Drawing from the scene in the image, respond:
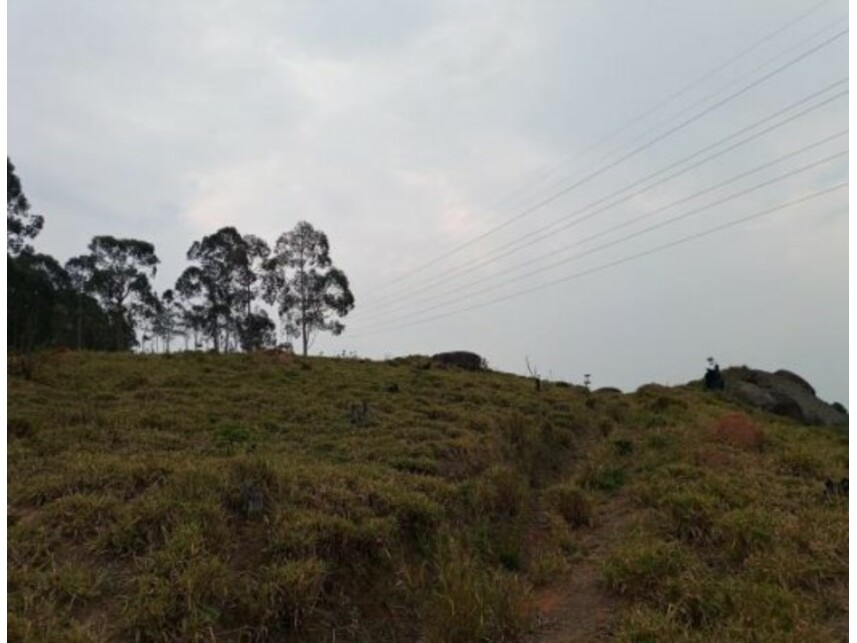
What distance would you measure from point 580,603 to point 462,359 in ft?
67.4

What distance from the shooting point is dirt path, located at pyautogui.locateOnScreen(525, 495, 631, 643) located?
20.2ft

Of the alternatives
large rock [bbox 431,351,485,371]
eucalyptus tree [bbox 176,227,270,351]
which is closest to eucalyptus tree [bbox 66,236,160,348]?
eucalyptus tree [bbox 176,227,270,351]

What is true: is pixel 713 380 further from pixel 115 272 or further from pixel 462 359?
pixel 115 272

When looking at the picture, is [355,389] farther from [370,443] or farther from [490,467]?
[490,467]

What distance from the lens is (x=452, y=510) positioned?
8.53 meters

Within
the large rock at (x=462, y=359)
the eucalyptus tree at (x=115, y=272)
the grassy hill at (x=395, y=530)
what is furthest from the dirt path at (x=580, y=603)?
the eucalyptus tree at (x=115, y=272)

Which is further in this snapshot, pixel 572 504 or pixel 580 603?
pixel 572 504

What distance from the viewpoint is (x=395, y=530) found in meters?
7.57

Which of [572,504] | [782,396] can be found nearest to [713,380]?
[782,396]

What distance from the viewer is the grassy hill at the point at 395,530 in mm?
5980

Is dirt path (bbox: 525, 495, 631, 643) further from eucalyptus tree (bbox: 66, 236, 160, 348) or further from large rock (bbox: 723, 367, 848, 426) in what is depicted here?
eucalyptus tree (bbox: 66, 236, 160, 348)

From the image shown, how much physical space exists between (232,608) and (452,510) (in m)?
3.16

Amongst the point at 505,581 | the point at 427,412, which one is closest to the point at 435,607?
the point at 505,581

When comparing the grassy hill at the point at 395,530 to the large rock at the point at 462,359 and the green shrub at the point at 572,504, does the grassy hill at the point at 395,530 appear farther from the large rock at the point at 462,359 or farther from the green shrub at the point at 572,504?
the large rock at the point at 462,359
